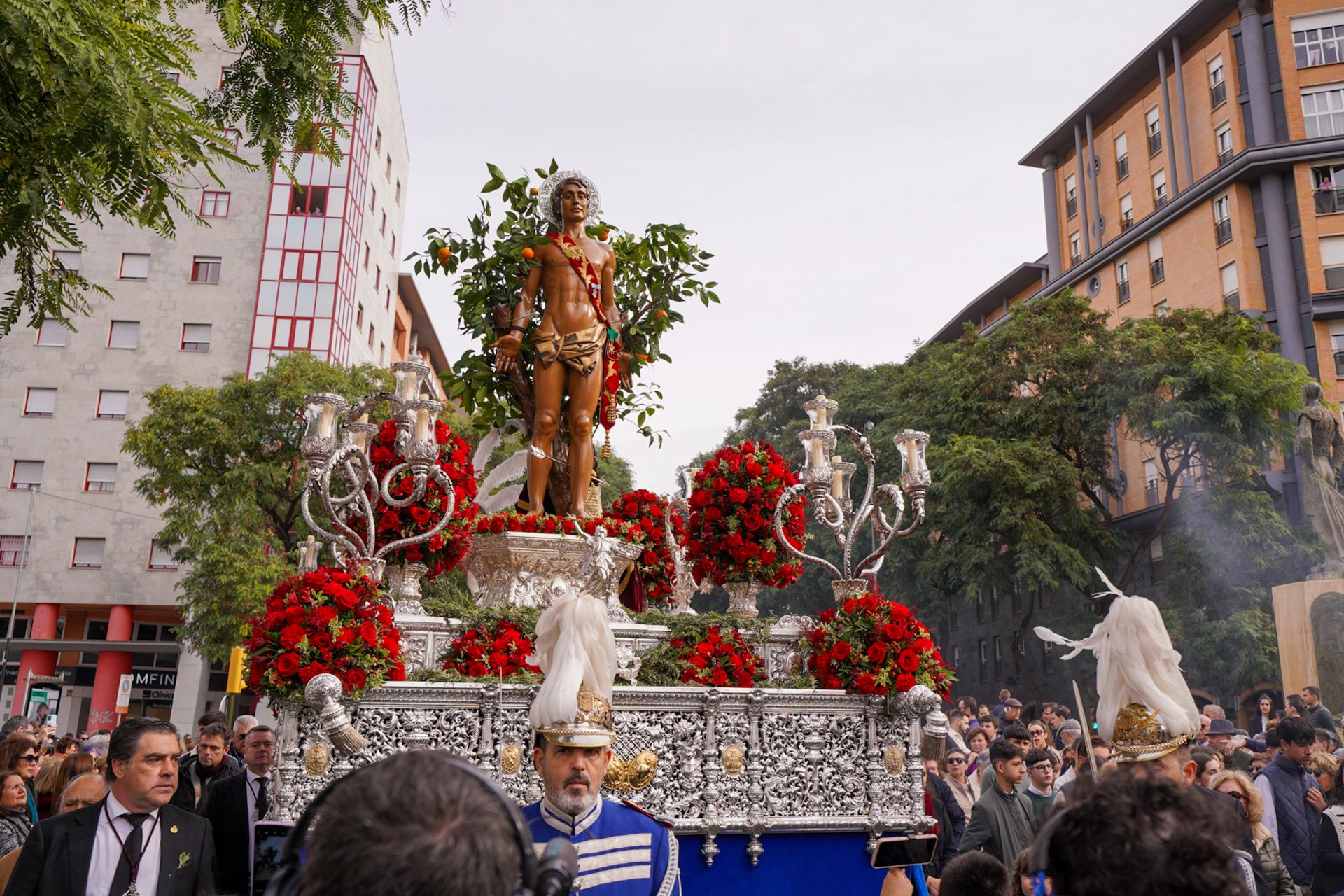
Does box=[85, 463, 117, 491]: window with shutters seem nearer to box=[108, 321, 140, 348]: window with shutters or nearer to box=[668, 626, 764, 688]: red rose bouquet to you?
box=[108, 321, 140, 348]: window with shutters

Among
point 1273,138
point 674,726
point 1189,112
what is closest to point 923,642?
point 674,726

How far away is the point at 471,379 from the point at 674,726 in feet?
17.4

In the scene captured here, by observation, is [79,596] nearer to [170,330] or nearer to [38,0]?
[170,330]

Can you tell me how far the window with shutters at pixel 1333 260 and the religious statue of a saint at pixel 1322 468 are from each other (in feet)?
42.8

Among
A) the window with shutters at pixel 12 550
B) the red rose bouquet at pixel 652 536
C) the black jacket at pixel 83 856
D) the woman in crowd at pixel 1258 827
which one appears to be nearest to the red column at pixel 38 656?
the window with shutters at pixel 12 550

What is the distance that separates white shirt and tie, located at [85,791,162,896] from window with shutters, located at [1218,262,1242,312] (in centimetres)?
3649

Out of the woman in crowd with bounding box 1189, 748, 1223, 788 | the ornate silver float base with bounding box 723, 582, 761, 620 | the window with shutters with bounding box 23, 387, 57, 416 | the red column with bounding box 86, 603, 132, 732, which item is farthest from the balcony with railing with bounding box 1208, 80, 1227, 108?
the window with shutters with bounding box 23, 387, 57, 416

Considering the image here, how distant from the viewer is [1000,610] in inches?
1781

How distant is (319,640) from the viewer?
714cm

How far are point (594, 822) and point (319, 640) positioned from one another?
3637 mm

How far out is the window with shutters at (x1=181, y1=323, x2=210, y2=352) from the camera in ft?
128

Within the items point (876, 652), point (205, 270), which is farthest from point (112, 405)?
point (876, 652)

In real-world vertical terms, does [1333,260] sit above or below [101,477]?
above

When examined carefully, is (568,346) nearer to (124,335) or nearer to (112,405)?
(112,405)
